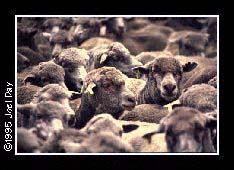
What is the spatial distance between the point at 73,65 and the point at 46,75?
642 mm

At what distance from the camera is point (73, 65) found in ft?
37.1

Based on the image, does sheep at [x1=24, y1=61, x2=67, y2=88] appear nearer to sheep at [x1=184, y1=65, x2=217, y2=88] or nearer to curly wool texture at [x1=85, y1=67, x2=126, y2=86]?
curly wool texture at [x1=85, y1=67, x2=126, y2=86]

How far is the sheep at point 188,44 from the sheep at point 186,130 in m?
4.61

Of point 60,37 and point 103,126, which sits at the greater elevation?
point 60,37

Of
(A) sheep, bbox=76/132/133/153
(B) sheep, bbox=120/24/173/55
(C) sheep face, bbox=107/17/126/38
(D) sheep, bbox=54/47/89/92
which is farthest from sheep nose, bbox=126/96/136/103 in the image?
(C) sheep face, bbox=107/17/126/38

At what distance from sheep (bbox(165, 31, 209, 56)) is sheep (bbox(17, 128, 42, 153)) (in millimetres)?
5142

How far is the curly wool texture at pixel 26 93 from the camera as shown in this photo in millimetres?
10375

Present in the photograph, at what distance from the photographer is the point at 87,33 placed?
14.0 metres

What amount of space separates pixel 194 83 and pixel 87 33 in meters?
3.11

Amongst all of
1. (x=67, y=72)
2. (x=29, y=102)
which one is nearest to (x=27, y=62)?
(x=67, y=72)

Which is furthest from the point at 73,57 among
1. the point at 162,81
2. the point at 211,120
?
the point at 211,120

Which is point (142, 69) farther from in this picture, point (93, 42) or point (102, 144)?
point (93, 42)

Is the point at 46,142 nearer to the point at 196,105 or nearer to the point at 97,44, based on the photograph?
the point at 196,105

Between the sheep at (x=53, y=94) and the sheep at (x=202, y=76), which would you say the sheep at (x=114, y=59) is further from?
the sheep at (x=53, y=94)
